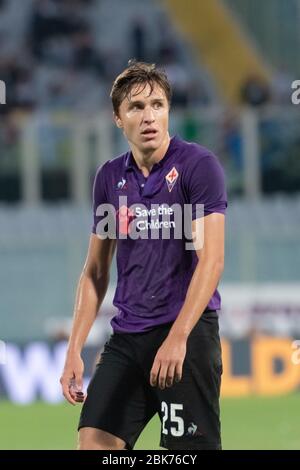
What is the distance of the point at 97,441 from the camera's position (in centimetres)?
512

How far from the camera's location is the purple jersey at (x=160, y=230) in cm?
509

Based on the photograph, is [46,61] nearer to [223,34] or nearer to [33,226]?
[223,34]

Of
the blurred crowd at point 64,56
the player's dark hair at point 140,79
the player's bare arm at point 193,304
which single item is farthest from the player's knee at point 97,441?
the blurred crowd at point 64,56

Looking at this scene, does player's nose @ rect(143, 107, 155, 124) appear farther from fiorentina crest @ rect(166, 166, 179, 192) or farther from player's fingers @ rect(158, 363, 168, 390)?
player's fingers @ rect(158, 363, 168, 390)

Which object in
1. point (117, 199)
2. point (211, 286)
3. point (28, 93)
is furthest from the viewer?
point (28, 93)

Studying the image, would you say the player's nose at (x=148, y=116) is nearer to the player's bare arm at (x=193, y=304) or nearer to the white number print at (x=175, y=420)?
the player's bare arm at (x=193, y=304)

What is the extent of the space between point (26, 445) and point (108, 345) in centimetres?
495

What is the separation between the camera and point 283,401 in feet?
41.4

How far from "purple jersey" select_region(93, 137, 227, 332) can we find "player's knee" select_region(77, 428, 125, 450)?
17.1 inches

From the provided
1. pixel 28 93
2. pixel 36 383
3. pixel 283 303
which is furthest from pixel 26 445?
pixel 28 93

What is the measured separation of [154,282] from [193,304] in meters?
0.32

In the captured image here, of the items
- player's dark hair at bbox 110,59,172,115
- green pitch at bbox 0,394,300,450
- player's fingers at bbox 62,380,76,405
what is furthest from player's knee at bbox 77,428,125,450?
green pitch at bbox 0,394,300,450

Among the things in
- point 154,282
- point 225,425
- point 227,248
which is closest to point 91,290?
point 154,282

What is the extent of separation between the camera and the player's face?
5105mm
